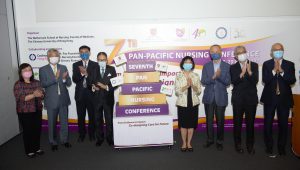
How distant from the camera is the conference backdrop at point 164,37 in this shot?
5.20 metres

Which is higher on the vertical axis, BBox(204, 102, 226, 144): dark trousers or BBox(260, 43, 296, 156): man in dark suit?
BBox(260, 43, 296, 156): man in dark suit

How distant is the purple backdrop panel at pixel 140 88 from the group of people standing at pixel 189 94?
0.94ft

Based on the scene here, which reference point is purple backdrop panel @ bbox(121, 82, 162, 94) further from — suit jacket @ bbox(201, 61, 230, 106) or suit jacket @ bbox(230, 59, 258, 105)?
suit jacket @ bbox(230, 59, 258, 105)

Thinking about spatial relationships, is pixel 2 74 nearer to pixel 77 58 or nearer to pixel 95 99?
pixel 77 58

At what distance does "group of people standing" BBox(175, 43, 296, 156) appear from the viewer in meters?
3.81

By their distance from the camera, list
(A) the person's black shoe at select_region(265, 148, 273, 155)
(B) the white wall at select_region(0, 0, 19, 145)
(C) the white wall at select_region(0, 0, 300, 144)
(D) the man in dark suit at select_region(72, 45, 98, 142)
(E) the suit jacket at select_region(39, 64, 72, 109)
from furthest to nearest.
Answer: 1. (C) the white wall at select_region(0, 0, 300, 144)
2. (B) the white wall at select_region(0, 0, 19, 145)
3. (D) the man in dark suit at select_region(72, 45, 98, 142)
4. (E) the suit jacket at select_region(39, 64, 72, 109)
5. (A) the person's black shoe at select_region(265, 148, 273, 155)

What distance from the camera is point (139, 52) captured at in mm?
5266

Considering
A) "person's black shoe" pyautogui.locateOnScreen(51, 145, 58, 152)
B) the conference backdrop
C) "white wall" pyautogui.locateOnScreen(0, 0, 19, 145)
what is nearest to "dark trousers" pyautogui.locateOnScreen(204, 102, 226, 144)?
the conference backdrop

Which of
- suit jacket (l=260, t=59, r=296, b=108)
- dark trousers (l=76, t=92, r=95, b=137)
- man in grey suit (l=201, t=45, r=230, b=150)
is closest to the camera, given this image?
suit jacket (l=260, t=59, r=296, b=108)

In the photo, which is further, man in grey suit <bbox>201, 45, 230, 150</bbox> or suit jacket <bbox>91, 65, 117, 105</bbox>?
suit jacket <bbox>91, 65, 117, 105</bbox>

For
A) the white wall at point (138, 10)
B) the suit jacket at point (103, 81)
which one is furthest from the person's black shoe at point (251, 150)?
the white wall at point (138, 10)

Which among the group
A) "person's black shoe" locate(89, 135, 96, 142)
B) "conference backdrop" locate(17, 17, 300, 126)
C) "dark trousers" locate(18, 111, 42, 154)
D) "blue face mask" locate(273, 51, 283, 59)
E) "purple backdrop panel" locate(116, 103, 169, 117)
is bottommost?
"person's black shoe" locate(89, 135, 96, 142)

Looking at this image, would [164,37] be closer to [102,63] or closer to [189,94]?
[102,63]

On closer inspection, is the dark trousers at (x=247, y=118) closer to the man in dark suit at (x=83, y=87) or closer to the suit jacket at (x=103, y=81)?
the suit jacket at (x=103, y=81)
